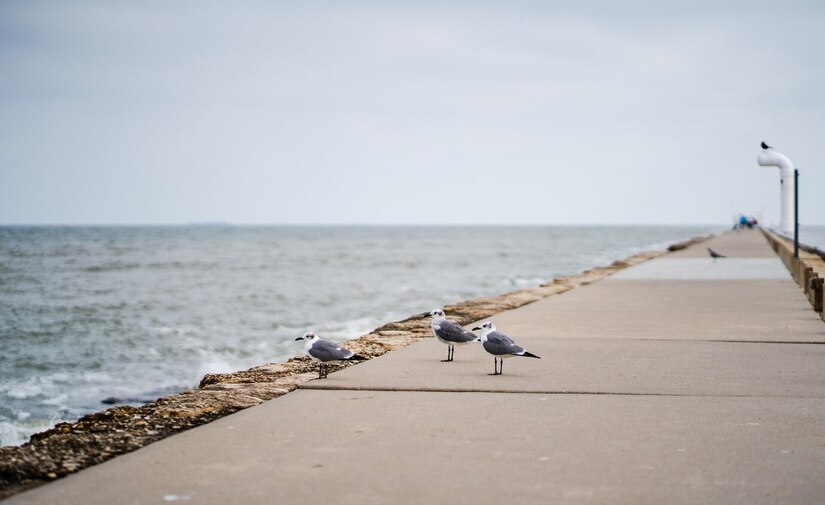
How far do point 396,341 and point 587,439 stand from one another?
17.9 ft

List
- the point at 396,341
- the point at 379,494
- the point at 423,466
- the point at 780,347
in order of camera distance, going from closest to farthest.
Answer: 1. the point at 379,494
2. the point at 423,466
3. the point at 780,347
4. the point at 396,341

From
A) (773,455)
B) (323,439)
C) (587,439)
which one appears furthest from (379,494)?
(773,455)

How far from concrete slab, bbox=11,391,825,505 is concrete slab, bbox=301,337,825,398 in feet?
1.81

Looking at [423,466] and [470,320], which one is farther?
[470,320]

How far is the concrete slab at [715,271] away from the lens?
71.5 ft

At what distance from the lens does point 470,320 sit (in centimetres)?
1275

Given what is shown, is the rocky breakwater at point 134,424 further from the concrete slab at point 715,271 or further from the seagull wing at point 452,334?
the concrete slab at point 715,271

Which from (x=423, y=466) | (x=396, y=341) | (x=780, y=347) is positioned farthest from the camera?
(x=396, y=341)

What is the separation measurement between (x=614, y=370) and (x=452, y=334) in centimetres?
152

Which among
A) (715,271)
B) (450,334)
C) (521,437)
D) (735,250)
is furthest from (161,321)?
(735,250)

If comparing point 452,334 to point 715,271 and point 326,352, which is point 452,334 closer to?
point 326,352

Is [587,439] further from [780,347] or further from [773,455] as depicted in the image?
[780,347]

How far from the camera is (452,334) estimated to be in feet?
28.4

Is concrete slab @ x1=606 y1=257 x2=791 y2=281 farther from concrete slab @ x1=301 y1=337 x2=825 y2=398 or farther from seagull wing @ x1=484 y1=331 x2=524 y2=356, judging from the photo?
seagull wing @ x1=484 y1=331 x2=524 y2=356
